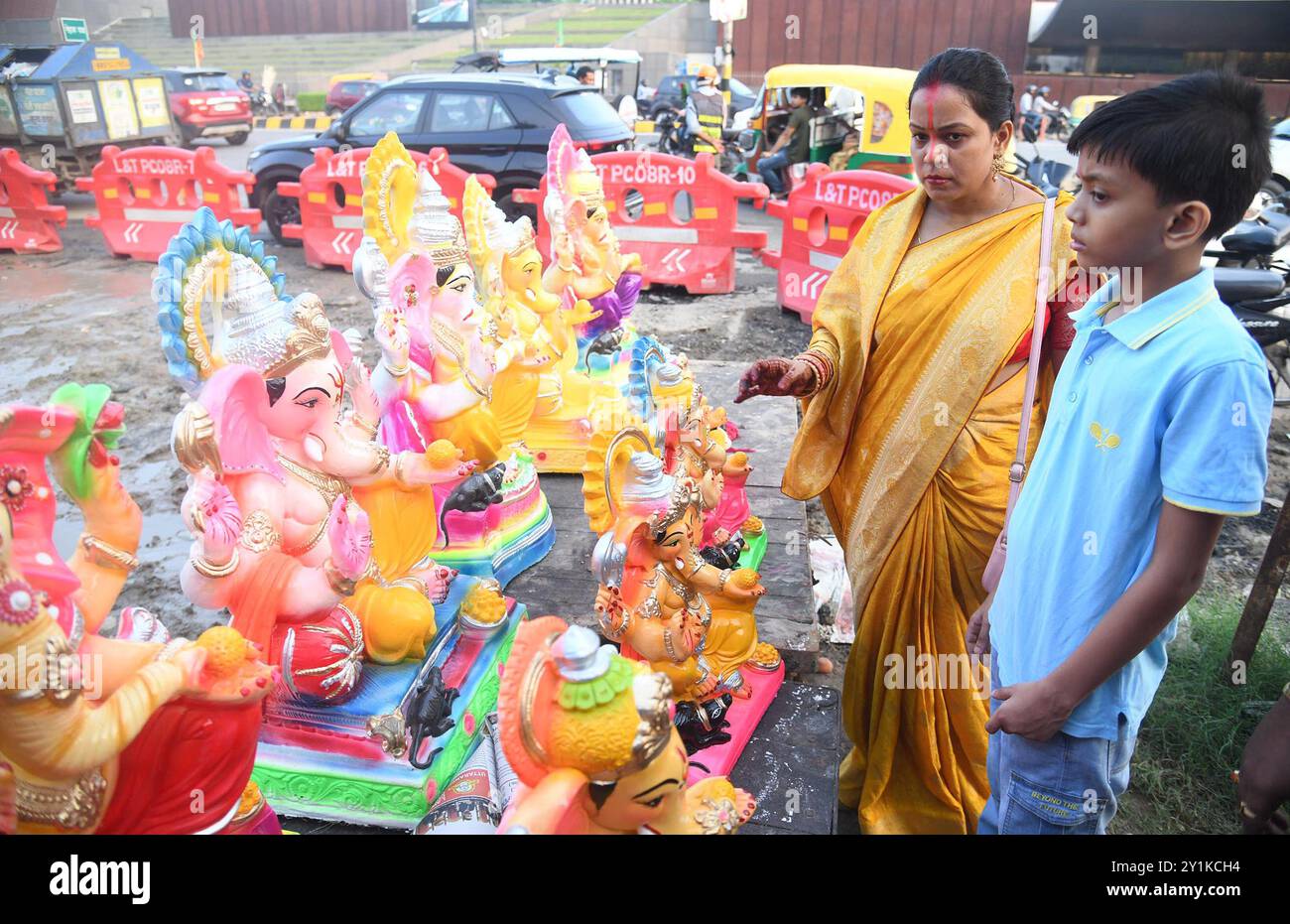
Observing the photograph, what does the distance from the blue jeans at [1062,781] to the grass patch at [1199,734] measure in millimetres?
1432

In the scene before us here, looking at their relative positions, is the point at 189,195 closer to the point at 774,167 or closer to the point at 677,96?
the point at 774,167

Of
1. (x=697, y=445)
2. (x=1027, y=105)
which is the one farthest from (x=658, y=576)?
(x=1027, y=105)

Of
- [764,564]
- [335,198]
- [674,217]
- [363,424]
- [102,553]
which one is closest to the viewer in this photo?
[102,553]

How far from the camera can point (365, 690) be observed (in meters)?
2.35

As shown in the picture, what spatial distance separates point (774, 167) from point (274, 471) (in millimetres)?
10096

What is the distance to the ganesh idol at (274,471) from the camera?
6.72 ft

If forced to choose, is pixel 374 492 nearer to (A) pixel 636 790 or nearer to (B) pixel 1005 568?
(A) pixel 636 790

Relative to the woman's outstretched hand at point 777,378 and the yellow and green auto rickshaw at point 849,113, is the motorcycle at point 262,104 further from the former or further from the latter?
the woman's outstretched hand at point 777,378

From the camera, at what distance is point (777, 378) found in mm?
2195

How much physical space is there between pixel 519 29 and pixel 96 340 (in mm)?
29407

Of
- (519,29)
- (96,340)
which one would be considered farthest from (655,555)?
(519,29)

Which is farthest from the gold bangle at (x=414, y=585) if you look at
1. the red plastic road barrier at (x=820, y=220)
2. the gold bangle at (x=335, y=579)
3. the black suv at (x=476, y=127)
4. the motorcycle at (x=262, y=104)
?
the motorcycle at (x=262, y=104)

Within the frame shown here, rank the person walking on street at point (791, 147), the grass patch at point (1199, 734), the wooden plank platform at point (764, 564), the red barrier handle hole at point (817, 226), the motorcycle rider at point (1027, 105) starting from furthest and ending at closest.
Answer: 1. the motorcycle rider at point (1027, 105)
2. the person walking on street at point (791, 147)
3. the red barrier handle hole at point (817, 226)
4. the wooden plank platform at point (764, 564)
5. the grass patch at point (1199, 734)

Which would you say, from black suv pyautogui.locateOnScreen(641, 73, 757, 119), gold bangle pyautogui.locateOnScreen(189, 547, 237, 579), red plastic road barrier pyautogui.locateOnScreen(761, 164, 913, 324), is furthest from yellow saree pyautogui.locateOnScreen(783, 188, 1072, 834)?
black suv pyautogui.locateOnScreen(641, 73, 757, 119)
